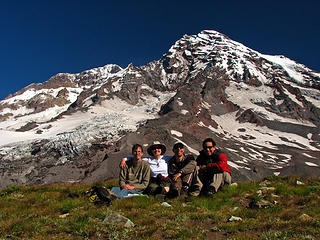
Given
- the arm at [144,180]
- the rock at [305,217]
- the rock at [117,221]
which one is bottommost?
the rock at [305,217]

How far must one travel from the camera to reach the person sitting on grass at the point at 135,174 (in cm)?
1027

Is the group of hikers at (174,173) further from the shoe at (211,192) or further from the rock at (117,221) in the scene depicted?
the rock at (117,221)

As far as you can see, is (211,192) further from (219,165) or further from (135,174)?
(135,174)

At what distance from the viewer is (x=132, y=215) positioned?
23.8 ft

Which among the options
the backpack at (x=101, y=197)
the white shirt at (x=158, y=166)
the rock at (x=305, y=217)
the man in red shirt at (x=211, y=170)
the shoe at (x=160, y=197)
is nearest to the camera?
the rock at (x=305, y=217)

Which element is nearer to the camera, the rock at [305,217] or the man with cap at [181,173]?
the rock at [305,217]

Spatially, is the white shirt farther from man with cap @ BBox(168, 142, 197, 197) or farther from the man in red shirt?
the man in red shirt

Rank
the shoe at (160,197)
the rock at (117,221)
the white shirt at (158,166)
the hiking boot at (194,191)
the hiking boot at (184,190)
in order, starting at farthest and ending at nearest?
the white shirt at (158,166) < the hiking boot at (184,190) < the hiking boot at (194,191) < the shoe at (160,197) < the rock at (117,221)

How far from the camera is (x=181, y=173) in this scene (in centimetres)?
989

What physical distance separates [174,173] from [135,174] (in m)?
1.84

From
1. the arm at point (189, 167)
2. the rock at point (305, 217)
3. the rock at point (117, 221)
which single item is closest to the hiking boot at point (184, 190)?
the arm at point (189, 167)

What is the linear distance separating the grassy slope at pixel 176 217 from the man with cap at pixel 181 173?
0.56 m

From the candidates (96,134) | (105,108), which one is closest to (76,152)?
(96,134)

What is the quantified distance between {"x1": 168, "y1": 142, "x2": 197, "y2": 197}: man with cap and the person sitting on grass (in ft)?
3.98
